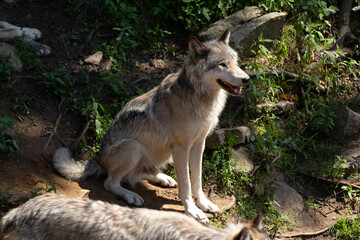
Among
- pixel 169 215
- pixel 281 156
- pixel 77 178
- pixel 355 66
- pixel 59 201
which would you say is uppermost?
pixel 355 66

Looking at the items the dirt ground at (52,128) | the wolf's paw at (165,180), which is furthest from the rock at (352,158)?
the wolf's paw at (165,180)

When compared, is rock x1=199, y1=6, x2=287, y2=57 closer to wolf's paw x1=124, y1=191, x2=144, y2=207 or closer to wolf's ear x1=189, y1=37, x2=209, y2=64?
wolf's ear x1=189, y1=37, x2=209, y2=64

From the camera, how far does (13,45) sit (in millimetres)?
7031

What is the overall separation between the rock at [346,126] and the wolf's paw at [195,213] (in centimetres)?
357

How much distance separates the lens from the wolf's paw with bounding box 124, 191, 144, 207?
5395 mm

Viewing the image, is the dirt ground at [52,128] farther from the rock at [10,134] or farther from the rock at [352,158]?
the rock at [352,158]

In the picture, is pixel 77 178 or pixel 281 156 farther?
pixel 281 156

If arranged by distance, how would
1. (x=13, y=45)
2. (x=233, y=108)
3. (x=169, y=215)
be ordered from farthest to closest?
1. (x=233, y=108)
2. (x=13, y=45)
3. (x=169, y=215)

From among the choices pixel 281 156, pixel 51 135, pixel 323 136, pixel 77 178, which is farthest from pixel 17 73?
pixel 323 136

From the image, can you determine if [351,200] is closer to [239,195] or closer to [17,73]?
[239,195]

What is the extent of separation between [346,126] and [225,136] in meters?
2.49

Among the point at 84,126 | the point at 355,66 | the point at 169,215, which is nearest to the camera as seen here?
the point at 169,215

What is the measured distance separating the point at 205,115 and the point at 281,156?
96.0 inches

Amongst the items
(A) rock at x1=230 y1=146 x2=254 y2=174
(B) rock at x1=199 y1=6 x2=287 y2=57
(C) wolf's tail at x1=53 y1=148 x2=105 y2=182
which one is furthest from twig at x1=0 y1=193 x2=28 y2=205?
(B) rock at x1=199 y1=6 x2=287 y2=57
